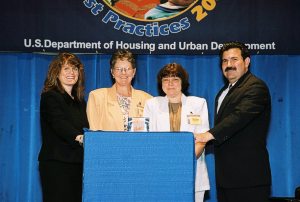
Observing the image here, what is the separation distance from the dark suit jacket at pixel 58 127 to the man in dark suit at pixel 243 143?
3.25 ft

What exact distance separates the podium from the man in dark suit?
0.66 m

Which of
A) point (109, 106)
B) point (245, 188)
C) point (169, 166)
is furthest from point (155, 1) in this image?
point (169, 166)

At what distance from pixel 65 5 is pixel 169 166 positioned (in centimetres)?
347

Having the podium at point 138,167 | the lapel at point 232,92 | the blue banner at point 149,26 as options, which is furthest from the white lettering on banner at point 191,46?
the podium at point 138,167

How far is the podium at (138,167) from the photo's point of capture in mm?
2336

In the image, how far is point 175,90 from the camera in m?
3.62

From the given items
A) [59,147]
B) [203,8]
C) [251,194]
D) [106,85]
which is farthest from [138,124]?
[203,8]

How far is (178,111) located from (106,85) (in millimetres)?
1925

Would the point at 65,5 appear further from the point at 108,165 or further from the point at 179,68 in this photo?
the point at 108,165

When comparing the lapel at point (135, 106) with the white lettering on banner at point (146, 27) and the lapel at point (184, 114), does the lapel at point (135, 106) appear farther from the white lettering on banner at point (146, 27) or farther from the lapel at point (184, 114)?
the white lettering on banner at point (146, 27)

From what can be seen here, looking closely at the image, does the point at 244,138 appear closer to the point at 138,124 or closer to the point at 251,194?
the point at 251,194

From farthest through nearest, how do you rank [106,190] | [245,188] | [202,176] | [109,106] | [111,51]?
1. [111,51]
2. [109,106]
3. [202,176]
4. [245,188]
5. [106,190]

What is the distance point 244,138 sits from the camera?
3141 mm

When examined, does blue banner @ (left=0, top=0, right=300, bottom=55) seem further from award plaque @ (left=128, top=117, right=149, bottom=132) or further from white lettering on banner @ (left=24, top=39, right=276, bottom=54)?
award plaque @ (left=128, top=117, right=149, bottom=132)
